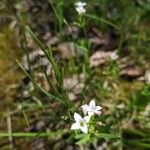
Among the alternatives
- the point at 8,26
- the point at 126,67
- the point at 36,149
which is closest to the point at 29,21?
the point at 8,26

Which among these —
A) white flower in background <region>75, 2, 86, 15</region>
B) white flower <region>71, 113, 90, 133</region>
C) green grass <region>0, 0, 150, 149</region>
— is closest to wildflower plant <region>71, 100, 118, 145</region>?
white flower <region>71, 113, 90, 133</region>

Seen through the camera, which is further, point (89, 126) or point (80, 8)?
point (80, 8)

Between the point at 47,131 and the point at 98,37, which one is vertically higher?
the point at 98,37

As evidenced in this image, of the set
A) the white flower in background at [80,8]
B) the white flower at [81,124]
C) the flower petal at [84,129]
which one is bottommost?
the flower petal at [84,129]

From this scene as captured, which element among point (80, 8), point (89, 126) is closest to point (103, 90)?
Result: point (80, 8)

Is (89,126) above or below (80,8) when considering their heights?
below

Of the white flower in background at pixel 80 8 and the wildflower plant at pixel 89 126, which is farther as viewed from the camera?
the white flower in background at pixel 80 8

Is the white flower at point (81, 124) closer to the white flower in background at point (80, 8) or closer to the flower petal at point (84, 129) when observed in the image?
the flower petal at point (84, 129)

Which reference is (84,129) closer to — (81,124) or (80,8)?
(81,124)

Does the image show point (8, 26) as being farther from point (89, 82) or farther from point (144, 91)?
point (144, 91)

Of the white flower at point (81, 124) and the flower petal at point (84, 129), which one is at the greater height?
the white flower at point (81, 124)

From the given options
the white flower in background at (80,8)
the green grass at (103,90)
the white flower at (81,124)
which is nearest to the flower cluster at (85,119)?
the white flower at (81,124)
